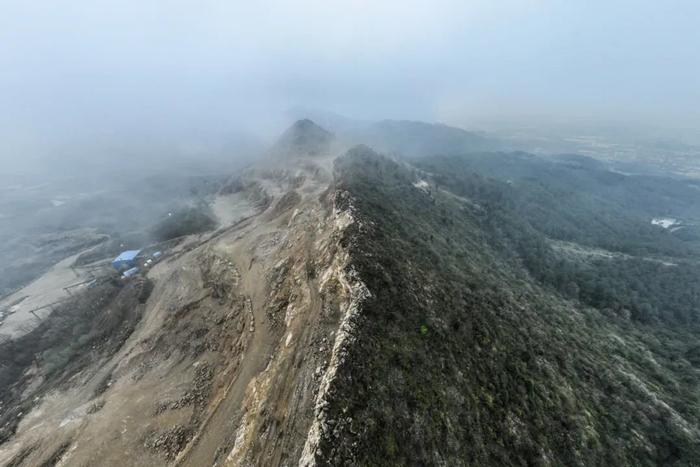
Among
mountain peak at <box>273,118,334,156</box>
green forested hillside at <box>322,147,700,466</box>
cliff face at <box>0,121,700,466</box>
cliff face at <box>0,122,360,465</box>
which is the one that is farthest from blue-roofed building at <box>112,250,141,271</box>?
mountain peak at <box>273,118,334,156</box>

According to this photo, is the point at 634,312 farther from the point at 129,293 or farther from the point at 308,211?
the point at 129,293

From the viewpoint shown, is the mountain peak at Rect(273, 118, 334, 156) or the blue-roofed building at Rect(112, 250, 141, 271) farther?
the mountain peak at Rect(273, 118, 334, 156)

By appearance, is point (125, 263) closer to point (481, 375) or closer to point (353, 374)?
point (353, 374)

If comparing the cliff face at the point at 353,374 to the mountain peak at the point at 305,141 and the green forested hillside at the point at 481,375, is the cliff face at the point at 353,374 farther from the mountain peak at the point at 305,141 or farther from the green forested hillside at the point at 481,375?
the mountain peak at the point at 305,141

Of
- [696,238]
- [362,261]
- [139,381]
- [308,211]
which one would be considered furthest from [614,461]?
[696,238]

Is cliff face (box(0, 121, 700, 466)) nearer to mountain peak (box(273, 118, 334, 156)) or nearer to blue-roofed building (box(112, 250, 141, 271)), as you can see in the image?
blue-roofed building (box(112, 250, 141, 271))

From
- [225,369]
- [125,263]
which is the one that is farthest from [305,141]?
[225,369]
